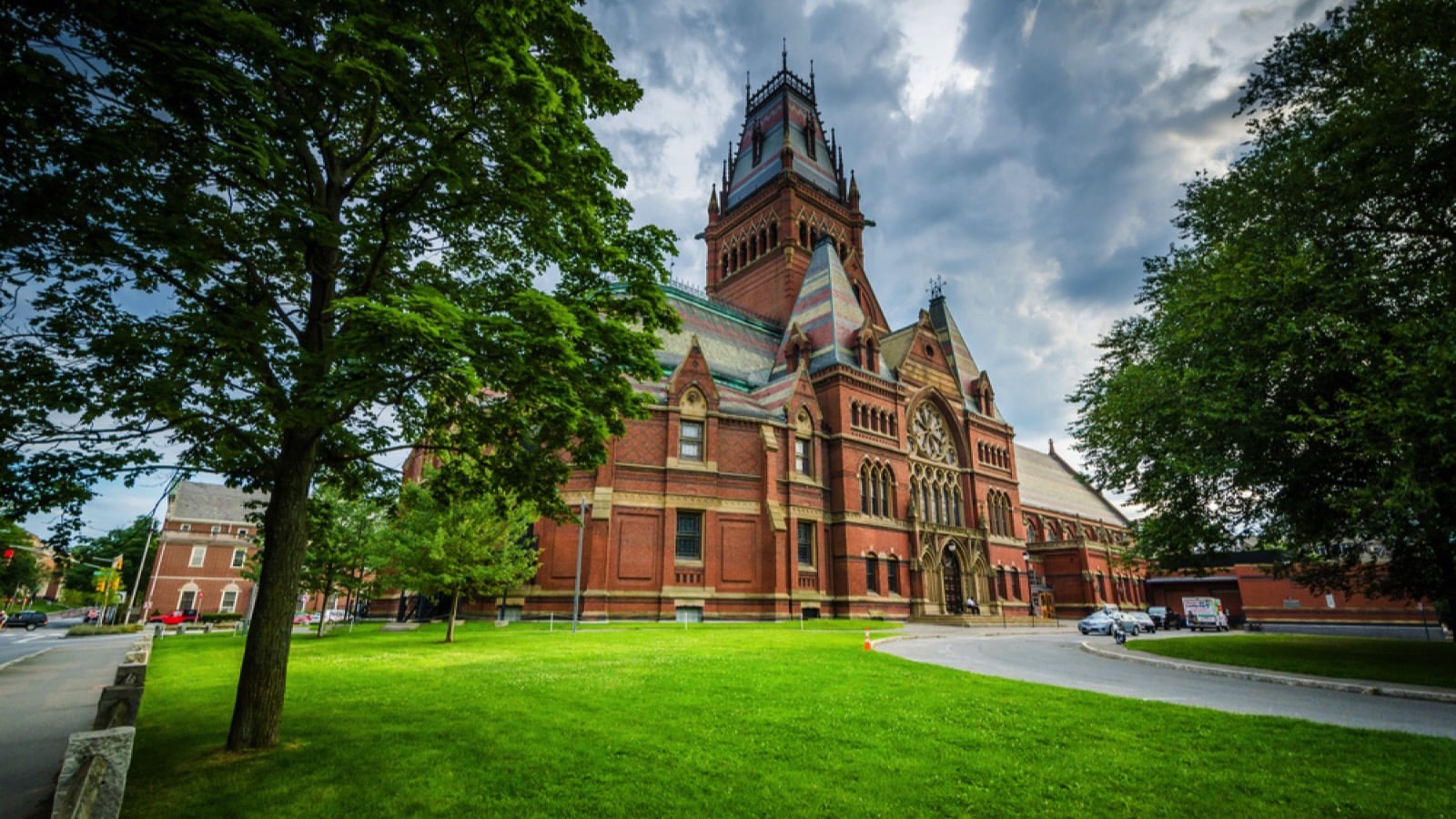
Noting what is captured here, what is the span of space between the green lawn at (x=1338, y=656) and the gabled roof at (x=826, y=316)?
22.5 metres

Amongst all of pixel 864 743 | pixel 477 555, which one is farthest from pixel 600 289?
pixel 477 555

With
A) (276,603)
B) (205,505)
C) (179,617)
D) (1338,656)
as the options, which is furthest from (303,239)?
(205,505)

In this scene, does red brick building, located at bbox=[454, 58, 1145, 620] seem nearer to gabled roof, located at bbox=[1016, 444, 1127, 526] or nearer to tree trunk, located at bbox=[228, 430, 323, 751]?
gabled roof, located at bbox=[1016, 444, 1127, 526]

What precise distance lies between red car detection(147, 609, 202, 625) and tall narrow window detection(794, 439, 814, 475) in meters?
43.4

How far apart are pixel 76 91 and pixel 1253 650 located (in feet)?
82.8

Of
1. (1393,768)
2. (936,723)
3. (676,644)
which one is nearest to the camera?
(1393,768)

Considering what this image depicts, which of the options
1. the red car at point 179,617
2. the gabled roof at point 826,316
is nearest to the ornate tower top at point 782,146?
the gabled roof at point 826,316

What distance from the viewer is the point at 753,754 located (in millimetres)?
6504

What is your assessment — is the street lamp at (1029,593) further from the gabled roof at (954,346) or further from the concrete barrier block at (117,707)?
the concrete barrier block at (117,707)

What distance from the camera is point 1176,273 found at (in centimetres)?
2114

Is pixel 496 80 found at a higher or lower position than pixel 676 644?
higher

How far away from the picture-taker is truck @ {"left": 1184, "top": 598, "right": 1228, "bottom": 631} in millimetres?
39094

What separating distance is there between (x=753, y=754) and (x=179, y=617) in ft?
212

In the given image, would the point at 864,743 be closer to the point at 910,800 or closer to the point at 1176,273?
the point at 910,800
